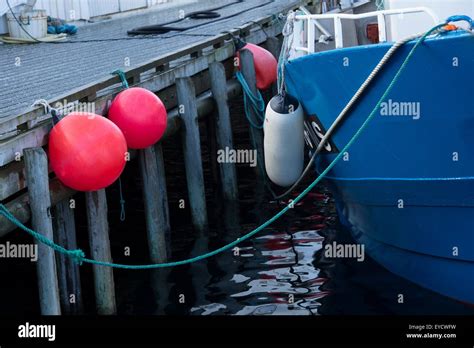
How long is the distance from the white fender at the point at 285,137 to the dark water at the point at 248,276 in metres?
1.05

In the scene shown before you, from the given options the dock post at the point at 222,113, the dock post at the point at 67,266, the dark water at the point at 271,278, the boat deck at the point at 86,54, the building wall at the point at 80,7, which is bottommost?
the dark water at the point at 271,278

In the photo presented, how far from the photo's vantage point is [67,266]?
799 centimetres

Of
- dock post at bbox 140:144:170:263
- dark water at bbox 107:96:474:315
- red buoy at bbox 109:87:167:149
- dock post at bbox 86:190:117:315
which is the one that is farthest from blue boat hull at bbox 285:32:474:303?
dock post at bbox 86:190:117:315

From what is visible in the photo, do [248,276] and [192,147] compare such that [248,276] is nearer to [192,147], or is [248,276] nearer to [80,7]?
[192,147]

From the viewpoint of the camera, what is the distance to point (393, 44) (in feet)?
24.7

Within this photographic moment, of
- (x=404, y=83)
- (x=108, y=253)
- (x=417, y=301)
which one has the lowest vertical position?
(x=417, y=301)

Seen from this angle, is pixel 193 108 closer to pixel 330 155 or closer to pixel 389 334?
pixel 330 155

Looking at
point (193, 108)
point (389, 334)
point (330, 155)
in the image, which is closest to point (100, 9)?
point (193, 108)

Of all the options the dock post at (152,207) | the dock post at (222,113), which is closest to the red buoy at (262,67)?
the dock post at (222,113)

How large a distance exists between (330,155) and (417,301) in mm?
1520

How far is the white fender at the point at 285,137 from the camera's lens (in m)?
8.76

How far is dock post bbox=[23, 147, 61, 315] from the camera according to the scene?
7215 mm

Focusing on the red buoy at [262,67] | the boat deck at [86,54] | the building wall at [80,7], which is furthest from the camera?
the building wall at [80,7]

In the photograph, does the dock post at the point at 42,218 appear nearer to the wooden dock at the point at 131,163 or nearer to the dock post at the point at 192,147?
the wooden dock at the point at 131,163
